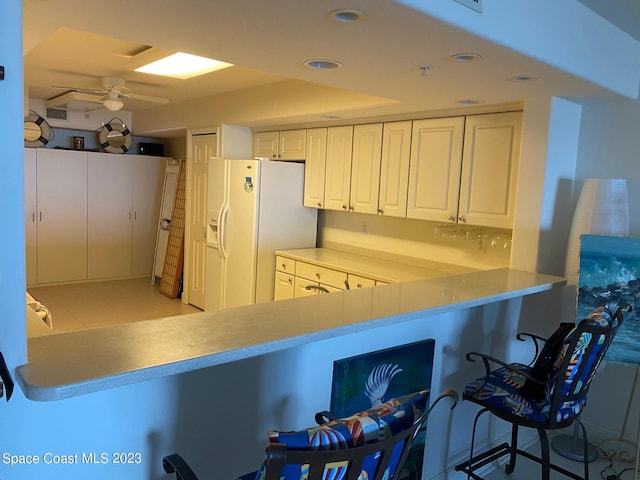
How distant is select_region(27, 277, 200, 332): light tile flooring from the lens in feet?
17.2

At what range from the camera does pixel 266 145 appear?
17.0ft

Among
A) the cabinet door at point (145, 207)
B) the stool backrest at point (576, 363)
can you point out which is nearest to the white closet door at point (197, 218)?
the cabinet door at point (145, 207)

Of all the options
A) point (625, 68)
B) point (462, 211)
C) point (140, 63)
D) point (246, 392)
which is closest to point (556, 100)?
point (625, 68)

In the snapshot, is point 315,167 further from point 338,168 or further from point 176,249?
point 176,249

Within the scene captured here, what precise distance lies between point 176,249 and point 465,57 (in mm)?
5183

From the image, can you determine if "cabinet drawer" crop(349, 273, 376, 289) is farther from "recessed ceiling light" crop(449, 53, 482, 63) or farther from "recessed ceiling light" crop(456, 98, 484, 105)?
"recessed ceiling light" crop(449, 53, 482, 63)

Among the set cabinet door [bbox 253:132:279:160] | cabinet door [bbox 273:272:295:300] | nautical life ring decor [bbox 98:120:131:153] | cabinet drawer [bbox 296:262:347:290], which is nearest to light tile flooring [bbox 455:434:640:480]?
cabinet drawer [bbox 296:262:347:290]

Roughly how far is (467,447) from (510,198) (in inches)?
62.2

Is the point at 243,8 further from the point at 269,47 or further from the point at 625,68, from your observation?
the point at 625,68

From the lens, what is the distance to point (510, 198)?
10.5ft

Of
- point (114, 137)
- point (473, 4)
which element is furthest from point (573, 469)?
point (114, 137)

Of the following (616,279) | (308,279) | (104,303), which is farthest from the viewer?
(104,303)

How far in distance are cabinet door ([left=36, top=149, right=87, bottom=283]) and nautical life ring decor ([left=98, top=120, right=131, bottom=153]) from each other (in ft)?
1.25

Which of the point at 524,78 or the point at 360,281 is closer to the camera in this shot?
the point at 524,78
